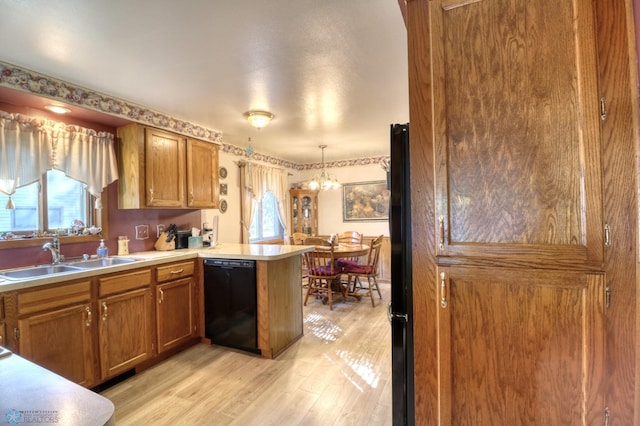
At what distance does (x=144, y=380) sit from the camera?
2229 millimetres

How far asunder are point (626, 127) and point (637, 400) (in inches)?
30.0

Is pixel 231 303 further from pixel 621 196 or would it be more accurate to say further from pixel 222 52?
pixel 621 196

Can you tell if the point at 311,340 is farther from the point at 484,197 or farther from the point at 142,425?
the point at 484,197

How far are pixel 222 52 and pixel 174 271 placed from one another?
1.84 m

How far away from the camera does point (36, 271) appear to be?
2145mm

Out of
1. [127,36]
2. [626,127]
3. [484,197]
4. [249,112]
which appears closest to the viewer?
[626,127]

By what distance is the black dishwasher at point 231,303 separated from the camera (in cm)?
258

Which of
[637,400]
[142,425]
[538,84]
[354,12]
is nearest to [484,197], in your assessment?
[538,84]

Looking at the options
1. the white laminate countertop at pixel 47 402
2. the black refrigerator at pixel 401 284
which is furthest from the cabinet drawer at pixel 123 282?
the black refrigerator at pixel 401 284

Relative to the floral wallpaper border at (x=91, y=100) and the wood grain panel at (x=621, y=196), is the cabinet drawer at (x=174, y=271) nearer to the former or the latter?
the floral wallpaper border at (x=91, y=100)

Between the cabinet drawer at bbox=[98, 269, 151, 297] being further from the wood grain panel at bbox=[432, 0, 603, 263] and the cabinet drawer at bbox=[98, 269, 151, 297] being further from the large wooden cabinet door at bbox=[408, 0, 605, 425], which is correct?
the wood grain panel at bbox=[432, 0, 603, 263]

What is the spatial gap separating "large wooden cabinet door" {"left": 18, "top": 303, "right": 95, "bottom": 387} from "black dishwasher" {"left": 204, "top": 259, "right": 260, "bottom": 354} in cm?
93

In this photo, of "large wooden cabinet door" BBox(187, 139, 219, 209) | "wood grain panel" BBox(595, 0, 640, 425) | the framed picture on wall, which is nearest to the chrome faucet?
"large wooden cabinet door" BBox(187, 139, 219, 209)

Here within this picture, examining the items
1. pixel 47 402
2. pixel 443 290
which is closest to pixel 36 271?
pixel 47 402
